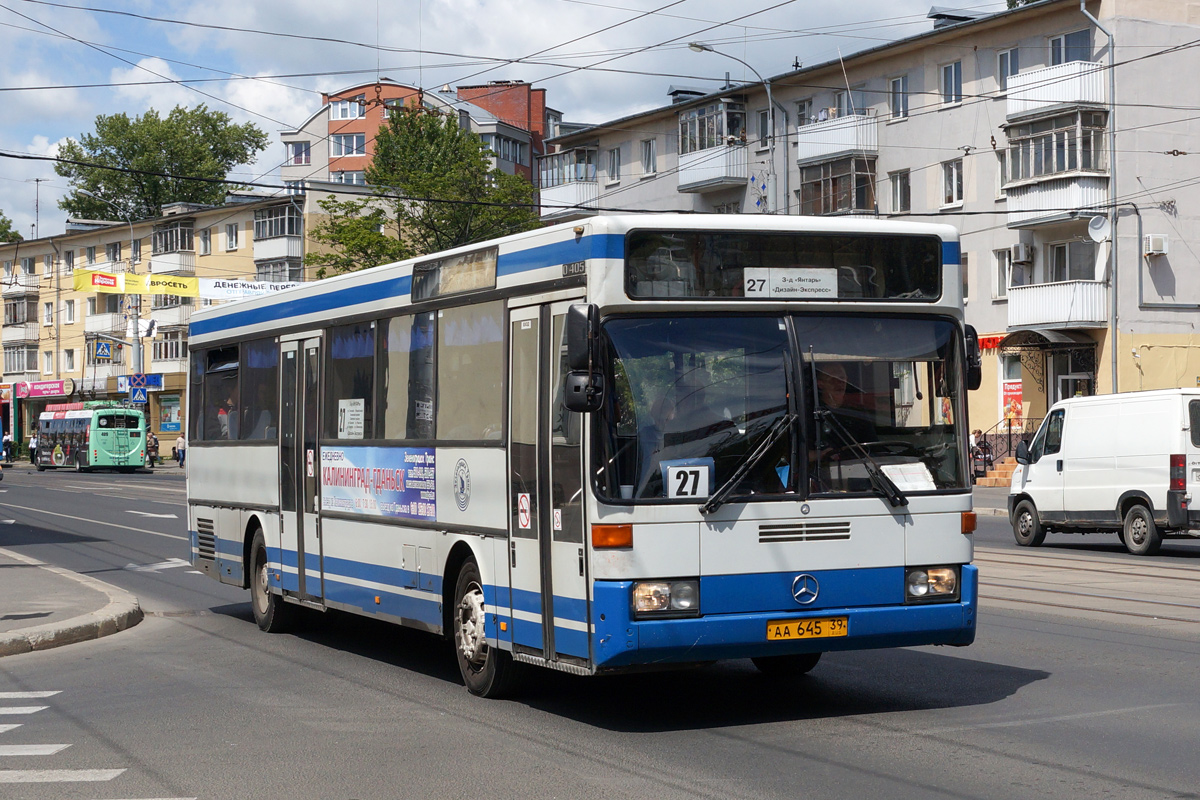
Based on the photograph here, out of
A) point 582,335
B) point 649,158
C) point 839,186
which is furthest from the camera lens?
point 649,158

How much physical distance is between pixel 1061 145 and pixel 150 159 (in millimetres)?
68078

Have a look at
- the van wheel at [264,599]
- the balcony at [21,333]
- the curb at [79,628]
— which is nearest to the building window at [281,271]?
the balcony at [21,333]

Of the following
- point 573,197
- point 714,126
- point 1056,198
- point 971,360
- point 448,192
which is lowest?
point 971,360

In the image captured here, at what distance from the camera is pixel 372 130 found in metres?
94.1

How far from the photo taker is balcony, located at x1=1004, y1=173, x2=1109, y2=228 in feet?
138

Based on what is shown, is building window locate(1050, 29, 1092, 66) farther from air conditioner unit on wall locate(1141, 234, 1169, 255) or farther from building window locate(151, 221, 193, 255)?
building window locate(151, 221, 193, 255)

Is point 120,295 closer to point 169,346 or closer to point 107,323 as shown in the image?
point 107,323

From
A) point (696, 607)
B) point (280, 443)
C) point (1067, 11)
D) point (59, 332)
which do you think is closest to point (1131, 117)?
point (1067, 11)

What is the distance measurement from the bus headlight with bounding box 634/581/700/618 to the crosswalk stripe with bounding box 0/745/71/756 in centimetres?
306

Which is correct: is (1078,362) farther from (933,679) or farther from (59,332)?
(59,332)

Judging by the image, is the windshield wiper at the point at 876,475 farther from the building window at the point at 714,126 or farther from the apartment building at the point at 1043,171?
the building window at the point at 714,126

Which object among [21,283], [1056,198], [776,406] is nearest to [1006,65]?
[1056,198]

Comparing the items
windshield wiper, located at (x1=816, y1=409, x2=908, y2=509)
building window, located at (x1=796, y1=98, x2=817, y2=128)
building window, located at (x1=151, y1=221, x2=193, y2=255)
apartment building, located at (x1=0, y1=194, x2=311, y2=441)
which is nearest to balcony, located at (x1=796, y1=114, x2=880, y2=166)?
building window, located at (x1=796, y1=98, x2=817, y2=128)

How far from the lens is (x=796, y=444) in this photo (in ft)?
26.2
